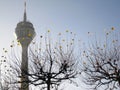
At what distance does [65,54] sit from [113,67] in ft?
13.4

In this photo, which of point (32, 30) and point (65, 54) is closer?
point (65, 54)

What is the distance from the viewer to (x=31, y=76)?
1511 cm

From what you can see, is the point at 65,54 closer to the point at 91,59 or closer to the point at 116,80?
the point at 91,59

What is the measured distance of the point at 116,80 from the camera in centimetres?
1562

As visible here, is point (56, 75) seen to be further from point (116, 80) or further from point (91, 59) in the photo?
point (116, 80)

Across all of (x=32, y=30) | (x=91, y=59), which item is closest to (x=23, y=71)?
(x=91, y=59)

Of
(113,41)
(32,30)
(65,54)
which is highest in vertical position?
(32,30)

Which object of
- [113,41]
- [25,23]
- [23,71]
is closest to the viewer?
[113,41]

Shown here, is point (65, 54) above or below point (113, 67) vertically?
above

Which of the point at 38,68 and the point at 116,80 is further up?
the point at 38,68

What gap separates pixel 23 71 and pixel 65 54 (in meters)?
3.70

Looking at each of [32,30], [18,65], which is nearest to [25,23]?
[32,30]

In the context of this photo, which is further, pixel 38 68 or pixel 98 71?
pixel 98 71

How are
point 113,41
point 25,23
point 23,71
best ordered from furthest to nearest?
point 25,23, point 23,71, point 113,41
